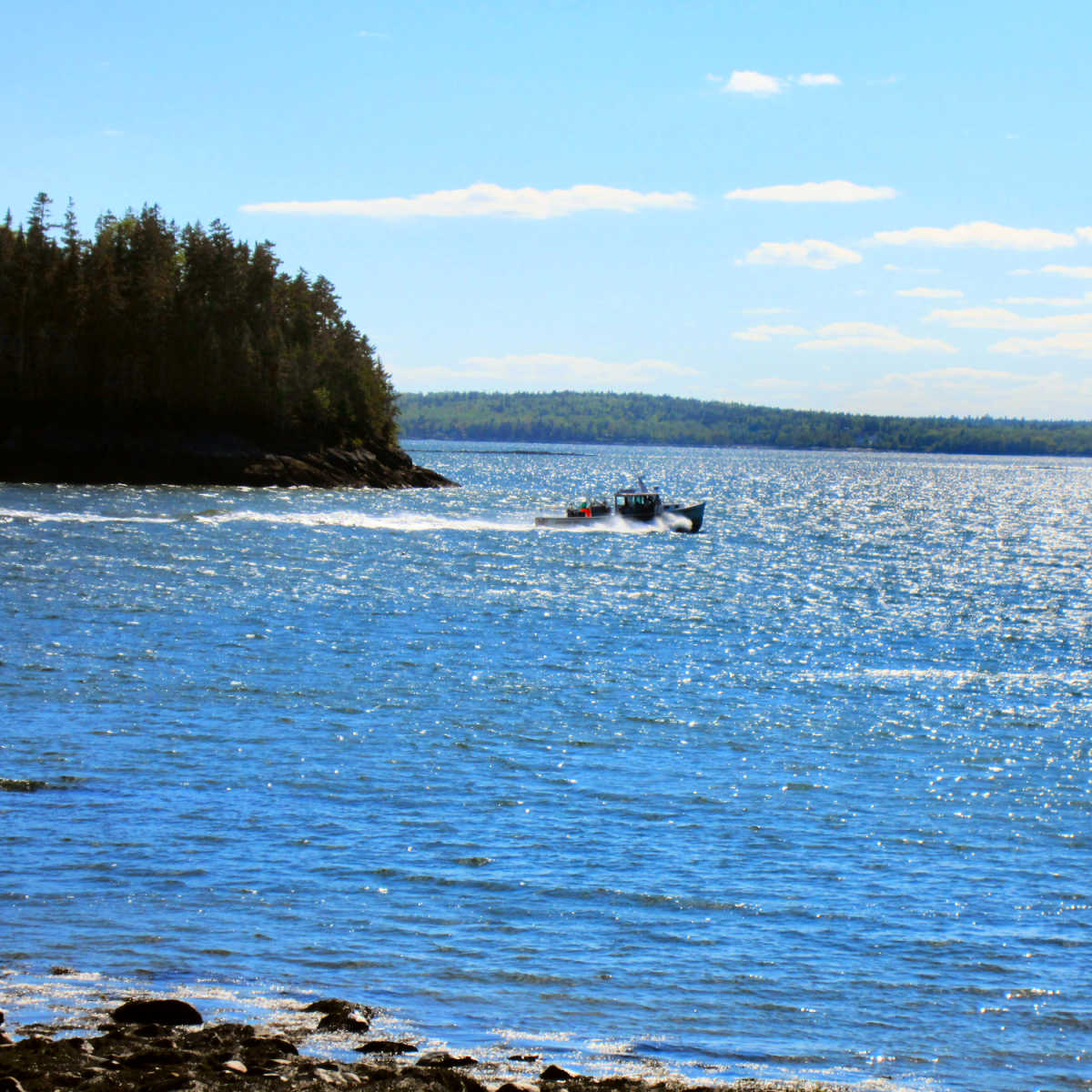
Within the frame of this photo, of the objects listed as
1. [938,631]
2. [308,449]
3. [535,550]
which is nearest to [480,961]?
[938,631]

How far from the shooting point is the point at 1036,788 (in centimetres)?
2670

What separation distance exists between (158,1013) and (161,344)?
126 metres

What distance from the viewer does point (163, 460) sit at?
122m

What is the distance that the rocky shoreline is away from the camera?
11.2 metres

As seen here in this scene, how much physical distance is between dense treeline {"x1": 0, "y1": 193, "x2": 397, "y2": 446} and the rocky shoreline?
118 m

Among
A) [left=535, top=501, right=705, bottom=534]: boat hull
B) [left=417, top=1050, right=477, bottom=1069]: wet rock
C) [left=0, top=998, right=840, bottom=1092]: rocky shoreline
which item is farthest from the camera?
[left=535, top=501, right=705, bottom=534]: boat hull

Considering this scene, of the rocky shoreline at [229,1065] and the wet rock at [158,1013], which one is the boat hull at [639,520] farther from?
the rocky shoreline at [229,1065]

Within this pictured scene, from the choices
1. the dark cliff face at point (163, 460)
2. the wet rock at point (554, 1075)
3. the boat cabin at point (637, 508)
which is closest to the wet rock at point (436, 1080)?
the wet rock at point (554, 1075)

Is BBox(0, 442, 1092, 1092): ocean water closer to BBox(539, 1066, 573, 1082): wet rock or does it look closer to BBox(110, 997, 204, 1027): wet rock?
BBox(539, 1066, 573, 1082): wet rock

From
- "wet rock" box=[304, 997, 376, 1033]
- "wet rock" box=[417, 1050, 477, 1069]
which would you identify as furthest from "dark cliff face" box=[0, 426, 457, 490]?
"wet rock" box=[417, 1050, 477, 1069]

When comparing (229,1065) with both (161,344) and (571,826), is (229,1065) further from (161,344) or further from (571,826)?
(161,344)

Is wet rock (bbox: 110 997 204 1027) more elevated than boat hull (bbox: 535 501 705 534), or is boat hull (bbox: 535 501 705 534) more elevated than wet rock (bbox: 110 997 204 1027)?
boat hull (bbox: 535 501 705 534)

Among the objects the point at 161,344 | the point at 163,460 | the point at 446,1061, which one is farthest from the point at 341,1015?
the point at 161,344

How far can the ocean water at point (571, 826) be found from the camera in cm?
1488
